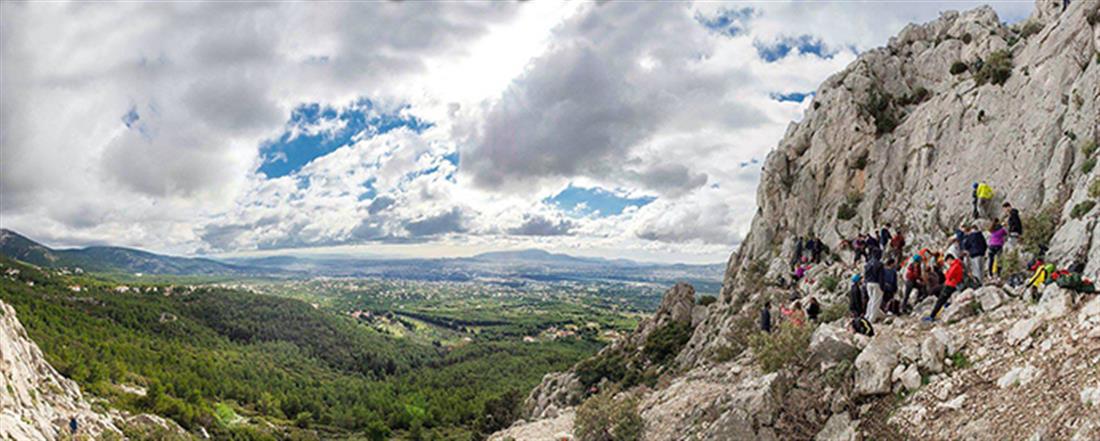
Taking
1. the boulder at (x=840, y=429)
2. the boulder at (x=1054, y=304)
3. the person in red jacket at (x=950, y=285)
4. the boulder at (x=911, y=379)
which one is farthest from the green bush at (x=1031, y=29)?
the boulder at (x=840, y=429)

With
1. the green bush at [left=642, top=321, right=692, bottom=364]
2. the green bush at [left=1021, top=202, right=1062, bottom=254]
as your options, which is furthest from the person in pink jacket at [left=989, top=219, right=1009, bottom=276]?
the green bush at [left=642, top=321, right=692, bottom=364]

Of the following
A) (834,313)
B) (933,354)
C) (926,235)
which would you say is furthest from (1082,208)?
(933,354)

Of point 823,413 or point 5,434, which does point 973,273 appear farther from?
point 5,434

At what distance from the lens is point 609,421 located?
2016 centimetres

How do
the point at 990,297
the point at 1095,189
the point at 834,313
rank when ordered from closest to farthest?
the point at 990,297
the point at 1095,189
the point at 834,313

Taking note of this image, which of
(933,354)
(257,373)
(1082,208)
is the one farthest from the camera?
(257,373)

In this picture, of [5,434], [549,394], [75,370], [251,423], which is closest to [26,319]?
[75,370]

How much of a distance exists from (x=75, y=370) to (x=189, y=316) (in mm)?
122702

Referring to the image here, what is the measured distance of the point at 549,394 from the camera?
58719 millimetres

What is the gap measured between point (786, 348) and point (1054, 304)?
6.09 m

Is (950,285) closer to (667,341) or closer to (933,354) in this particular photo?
(933,354)

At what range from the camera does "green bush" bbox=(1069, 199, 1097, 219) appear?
18.9m

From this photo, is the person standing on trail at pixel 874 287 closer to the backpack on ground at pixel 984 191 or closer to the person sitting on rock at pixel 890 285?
the person sitting on rock at pixel 890 285

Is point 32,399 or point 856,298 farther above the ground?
point 856,298
